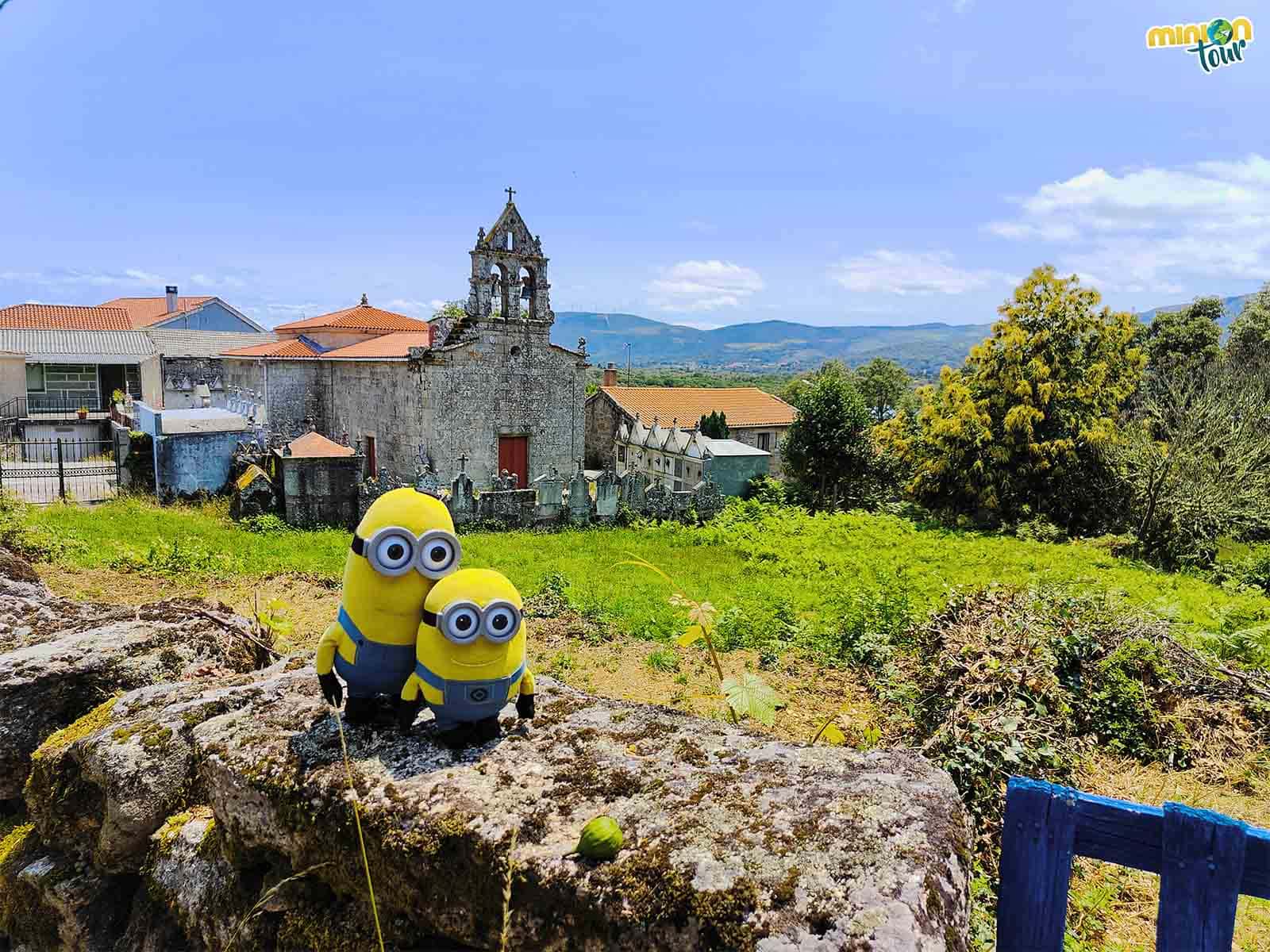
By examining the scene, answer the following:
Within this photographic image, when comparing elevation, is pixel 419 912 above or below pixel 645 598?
above

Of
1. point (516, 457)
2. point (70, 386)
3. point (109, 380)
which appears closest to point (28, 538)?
point (516, 457)

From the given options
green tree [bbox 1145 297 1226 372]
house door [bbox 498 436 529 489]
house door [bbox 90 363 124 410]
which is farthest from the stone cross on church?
green tree [bbox 1145 297 1226 372]

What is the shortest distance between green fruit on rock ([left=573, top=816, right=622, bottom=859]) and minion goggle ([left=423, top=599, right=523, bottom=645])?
3.21 feet

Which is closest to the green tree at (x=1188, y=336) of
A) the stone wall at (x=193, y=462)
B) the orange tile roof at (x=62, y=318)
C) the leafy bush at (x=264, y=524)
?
the leafy bush at (x=264, y=524)

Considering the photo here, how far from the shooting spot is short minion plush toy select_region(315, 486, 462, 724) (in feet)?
10.7

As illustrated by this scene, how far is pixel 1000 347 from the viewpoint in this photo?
20828mm

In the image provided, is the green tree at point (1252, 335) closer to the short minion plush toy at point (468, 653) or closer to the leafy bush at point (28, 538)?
the short minion plush toy at point (468, 653)

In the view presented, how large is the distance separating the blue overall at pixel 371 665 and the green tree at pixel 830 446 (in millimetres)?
20586

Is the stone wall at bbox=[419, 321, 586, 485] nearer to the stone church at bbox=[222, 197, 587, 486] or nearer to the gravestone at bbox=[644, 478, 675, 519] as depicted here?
the stone church at bbox=[222, 197, 587, 486]

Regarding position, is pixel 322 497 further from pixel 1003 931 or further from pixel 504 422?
pixel 1003 931

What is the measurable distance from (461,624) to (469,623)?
33mm

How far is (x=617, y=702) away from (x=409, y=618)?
1153 millimetres

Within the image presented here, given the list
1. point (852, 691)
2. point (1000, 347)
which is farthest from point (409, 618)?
point (1000, 347)

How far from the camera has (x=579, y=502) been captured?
61.5 feet
